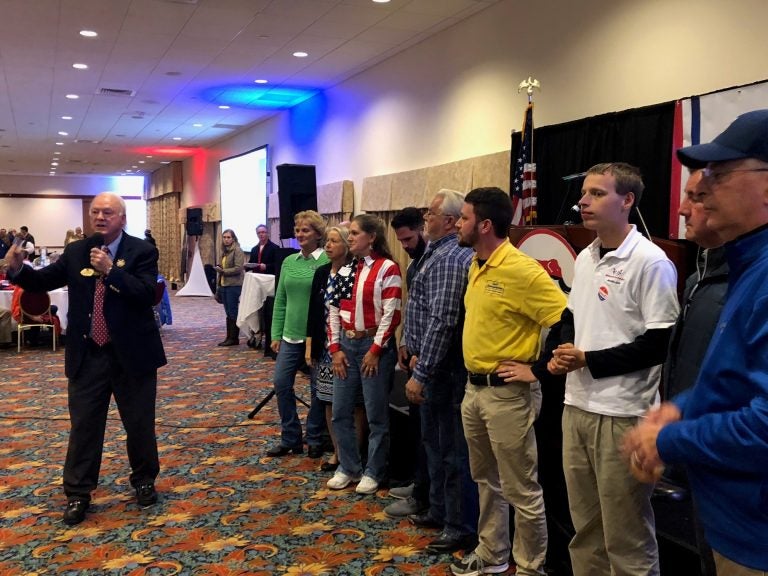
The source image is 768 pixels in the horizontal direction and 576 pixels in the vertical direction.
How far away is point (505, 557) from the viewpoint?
280cm

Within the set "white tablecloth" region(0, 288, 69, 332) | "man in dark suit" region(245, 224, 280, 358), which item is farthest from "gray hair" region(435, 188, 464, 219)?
"white tablecloth" region(0, 288, 69, 332)

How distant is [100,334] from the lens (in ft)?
11.0

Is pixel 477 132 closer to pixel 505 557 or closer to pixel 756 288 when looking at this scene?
pixel 505 557

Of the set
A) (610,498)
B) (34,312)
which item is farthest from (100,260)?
(34,312)

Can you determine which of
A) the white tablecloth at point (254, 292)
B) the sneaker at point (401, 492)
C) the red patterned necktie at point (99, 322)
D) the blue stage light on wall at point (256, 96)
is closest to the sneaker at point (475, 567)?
the sneaker at point (401, 492)

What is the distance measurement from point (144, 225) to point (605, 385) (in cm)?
2611

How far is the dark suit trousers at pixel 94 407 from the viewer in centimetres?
338

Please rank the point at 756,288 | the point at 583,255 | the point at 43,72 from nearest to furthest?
the point at 756,288 < the point at 583,255 < the point at 43,72

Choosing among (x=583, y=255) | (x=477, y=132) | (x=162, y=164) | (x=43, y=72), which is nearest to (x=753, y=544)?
(x=583, y=255)

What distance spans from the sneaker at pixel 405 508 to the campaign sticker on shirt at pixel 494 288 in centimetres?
142

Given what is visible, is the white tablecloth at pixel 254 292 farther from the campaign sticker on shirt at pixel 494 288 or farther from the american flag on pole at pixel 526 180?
the campaign sticker on shirt at pixel 494 288

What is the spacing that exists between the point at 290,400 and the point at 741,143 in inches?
136

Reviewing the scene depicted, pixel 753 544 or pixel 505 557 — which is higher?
pixel 753 544

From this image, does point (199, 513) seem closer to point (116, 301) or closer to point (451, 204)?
point (116, 301)
